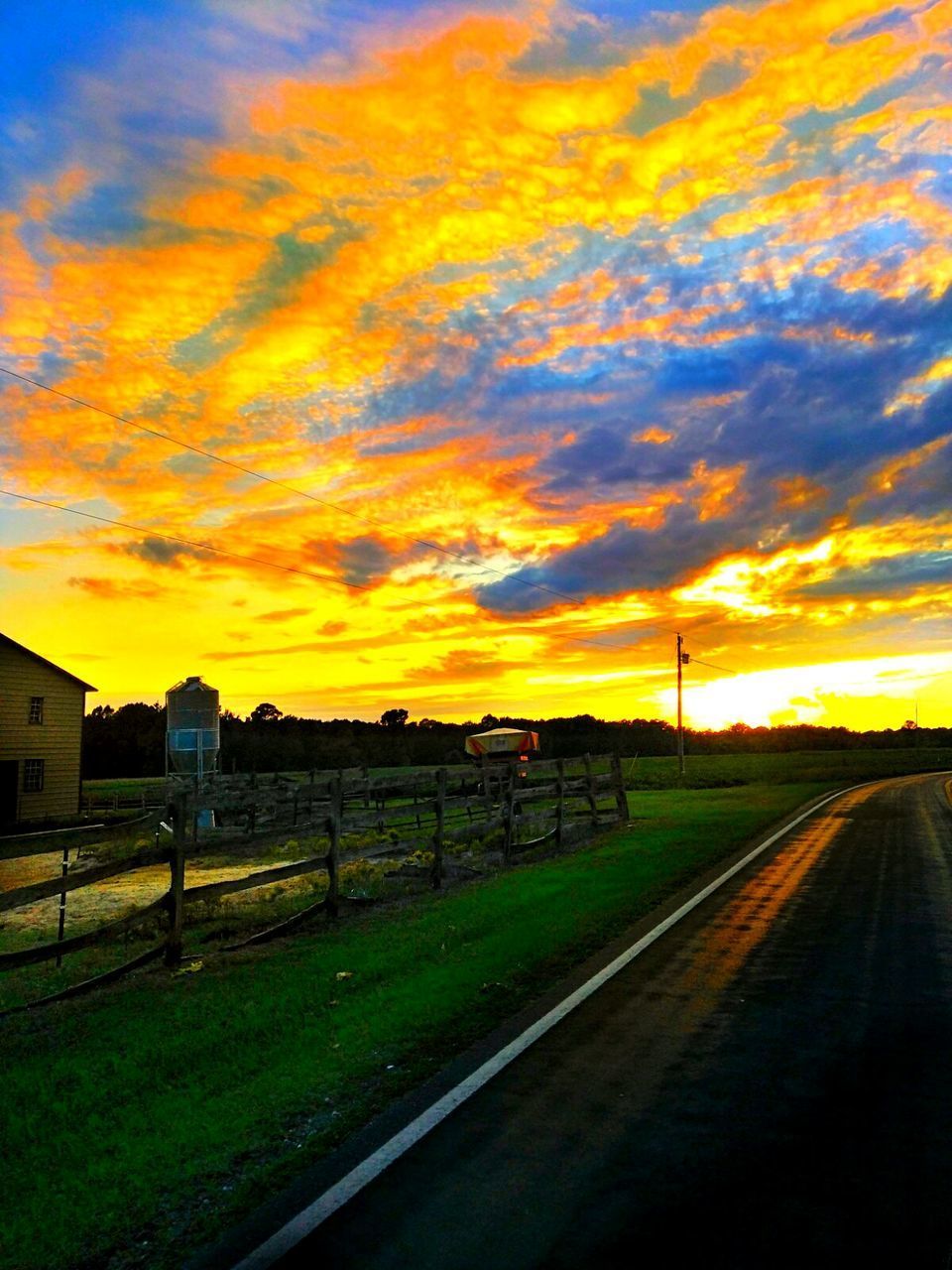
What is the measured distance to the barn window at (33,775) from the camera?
132ft

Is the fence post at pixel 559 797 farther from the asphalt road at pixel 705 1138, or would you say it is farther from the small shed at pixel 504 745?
the small shed at pixel 504 745

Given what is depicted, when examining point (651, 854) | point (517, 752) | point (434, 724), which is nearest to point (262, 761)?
point (434, 724)

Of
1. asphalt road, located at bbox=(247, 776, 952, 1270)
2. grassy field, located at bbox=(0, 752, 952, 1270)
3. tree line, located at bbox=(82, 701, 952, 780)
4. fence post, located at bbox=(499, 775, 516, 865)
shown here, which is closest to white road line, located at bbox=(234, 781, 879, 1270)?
asphalt road, located at bbox=(247, 776, 952, 1270)

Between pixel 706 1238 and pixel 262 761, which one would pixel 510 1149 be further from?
pixel 262 761

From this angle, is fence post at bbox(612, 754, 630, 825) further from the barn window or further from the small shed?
the barn window

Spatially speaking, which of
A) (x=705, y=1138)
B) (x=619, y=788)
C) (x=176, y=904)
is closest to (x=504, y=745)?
(x=619, y=788)

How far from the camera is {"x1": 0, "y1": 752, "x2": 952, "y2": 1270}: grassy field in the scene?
467 cm

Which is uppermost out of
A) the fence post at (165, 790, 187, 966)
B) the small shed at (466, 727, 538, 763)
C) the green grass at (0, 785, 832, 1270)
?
the small shed at (466, 727, 538, 763)

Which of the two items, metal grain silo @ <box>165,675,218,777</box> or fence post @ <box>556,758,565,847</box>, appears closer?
fence post @ <box>556,758,565,847</box>

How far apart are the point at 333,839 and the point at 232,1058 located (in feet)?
19.8

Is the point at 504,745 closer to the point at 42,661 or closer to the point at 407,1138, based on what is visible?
the point at 42,661

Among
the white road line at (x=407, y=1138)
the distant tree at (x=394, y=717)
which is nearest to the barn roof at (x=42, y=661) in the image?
the white road line at (x=407, y=1138)

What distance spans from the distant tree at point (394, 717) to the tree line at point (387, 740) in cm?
15

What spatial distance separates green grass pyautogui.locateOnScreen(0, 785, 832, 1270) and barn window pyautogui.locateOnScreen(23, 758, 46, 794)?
33080 mm
